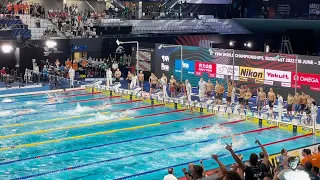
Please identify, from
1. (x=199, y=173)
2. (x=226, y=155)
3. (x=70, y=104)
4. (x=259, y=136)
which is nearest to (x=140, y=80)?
(x=70, y=104)

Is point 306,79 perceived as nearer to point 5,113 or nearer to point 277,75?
point 277,75

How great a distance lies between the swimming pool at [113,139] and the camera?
44.6 feet

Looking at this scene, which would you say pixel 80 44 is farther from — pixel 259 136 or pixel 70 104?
pixel 259 136

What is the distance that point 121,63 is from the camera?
31703 millimetres

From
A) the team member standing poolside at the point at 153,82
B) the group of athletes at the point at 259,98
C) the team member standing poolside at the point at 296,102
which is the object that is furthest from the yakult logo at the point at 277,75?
the team member standing poolside at the point at 153,82

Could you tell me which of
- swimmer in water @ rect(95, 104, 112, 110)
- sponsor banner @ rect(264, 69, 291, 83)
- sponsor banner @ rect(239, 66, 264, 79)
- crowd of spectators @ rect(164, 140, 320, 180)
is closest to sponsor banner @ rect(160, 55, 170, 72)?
sponsor banner @ rect(239, 66, 264, 79)

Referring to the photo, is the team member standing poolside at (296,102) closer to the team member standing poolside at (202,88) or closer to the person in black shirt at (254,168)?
the team member standing poolside at (202,88)

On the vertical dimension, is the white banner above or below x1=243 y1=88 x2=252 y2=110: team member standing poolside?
above

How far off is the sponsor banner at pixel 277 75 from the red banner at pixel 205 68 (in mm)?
2826

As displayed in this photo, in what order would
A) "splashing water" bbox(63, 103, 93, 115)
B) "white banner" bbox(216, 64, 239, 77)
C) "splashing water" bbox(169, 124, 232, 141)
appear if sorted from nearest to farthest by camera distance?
"splashing water" bbox(169, 124, 232, 141) < "splashing water" bbox(63, 103, 93, 115) < "white banner" bbox(216, 64, 239, 77)

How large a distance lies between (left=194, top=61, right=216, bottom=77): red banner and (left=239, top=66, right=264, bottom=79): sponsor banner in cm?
150

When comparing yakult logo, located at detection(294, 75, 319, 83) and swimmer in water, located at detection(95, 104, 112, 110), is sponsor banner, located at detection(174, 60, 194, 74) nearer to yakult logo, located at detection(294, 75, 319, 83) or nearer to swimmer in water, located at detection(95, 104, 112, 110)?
swimmer in water, located at detection(95, 104, 112, 110)

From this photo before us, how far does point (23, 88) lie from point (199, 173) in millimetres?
20453

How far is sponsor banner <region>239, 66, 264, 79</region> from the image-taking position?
A: 2366cm
